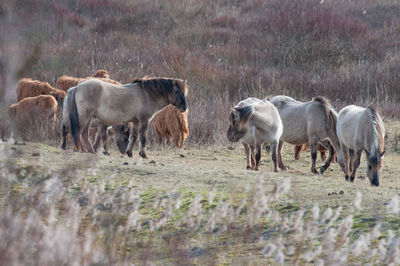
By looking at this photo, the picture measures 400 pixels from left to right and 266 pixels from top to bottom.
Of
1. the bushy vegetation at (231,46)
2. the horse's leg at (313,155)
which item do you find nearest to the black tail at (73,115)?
the horse's leg at (313,155)

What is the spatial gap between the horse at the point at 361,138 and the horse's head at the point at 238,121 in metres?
1.38

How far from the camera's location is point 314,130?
1043 centimetres

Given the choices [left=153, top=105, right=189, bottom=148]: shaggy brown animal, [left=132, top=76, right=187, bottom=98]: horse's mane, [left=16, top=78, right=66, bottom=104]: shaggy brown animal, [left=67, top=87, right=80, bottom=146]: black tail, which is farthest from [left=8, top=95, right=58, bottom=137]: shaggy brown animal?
[left=67, top=87, right=80, bottom=146]: black tail

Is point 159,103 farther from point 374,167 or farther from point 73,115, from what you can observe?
point 374,167

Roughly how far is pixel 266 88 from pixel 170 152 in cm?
665

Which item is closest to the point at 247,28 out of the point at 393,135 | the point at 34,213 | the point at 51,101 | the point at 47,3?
the point at 47,3

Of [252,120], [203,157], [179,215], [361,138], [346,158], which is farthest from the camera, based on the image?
[203,157]

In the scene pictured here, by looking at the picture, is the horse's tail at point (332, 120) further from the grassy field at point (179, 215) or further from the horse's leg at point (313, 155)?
the grassy field at point (179, 215)

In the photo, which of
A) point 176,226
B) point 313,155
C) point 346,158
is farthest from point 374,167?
point 176,226

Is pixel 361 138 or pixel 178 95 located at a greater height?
pixel 178 95

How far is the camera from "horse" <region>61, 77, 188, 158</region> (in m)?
9.41

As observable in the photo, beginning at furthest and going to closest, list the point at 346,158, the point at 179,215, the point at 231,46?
the point at 231,46
the point at 346,158
the point at 179,215

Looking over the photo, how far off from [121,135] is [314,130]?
10.6 ft

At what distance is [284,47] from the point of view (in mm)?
21266
